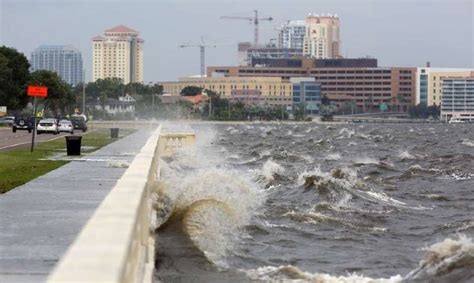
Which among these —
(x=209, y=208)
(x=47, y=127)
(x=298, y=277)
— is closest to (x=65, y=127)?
(x=47, y=127)

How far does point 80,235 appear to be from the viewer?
7.75 m

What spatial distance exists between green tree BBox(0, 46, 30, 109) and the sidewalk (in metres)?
94.0

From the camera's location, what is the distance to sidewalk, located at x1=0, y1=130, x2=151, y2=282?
11109 millimetres

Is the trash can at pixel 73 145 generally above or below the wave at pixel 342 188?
above

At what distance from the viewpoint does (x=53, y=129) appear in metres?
76.9

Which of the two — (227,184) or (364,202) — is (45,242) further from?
(364,202)

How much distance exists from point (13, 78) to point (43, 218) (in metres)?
109

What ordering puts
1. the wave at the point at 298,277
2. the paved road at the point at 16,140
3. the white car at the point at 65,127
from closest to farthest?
the wave at the point at 298,277, the paved road at the point at 16,140, the white car at the point at 65,127

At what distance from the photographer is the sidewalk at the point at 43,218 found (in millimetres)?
11109

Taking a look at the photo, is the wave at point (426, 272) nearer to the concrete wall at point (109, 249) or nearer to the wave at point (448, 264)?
the wave at point (448, 264)

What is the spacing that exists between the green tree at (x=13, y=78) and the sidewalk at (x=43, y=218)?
Result: 93978 millimetres

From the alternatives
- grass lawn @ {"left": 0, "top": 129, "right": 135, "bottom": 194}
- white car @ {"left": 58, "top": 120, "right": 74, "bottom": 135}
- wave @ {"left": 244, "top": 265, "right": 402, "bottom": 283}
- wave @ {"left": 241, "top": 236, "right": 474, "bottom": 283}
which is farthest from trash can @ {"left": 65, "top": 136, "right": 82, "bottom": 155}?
white car @ {"left": 58, "top": 120, "right": 74, "bottom": 135}

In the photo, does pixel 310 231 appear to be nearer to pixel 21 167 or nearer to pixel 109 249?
pixel 21 167

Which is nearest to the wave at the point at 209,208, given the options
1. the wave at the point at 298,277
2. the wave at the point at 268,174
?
the wave at the point at 298,277
